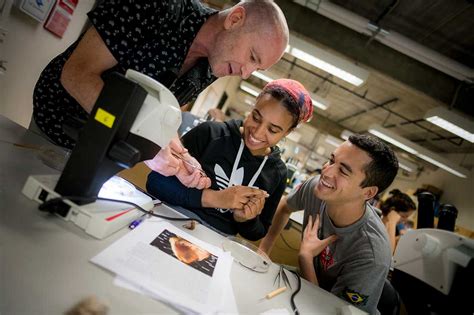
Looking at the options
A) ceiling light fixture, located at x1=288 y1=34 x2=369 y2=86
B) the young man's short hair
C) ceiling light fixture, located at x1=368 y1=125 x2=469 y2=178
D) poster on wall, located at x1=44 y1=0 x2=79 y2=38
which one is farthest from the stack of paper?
ceiling light fixture, located at x1=368 y1=125 x2=469 y2=178

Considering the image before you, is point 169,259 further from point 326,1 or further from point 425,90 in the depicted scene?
point 425,90

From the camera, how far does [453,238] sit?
888 mm

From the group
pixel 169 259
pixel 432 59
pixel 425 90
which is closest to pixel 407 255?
pixel 169 259

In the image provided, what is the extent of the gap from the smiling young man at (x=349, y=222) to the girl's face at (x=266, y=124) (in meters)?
0.42

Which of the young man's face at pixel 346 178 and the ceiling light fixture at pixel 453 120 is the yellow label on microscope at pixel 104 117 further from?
the ceiling light fixture at pixel 453 120

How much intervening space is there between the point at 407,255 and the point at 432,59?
412cm

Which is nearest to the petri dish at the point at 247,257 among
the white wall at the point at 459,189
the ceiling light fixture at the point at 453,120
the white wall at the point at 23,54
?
the white wall at the point at 23,54

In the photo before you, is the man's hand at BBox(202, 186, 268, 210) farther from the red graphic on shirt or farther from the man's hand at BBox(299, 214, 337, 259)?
the red graphic on shirt

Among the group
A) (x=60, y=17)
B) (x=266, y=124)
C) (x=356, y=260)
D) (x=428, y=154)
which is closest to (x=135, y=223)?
(x=266, y=124)

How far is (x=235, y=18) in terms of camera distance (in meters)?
1.00

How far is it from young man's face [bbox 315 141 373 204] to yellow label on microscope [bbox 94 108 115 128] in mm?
1286

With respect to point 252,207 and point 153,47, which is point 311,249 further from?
point 153,47

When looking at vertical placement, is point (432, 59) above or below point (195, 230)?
above

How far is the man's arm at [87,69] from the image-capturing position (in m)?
0.73
